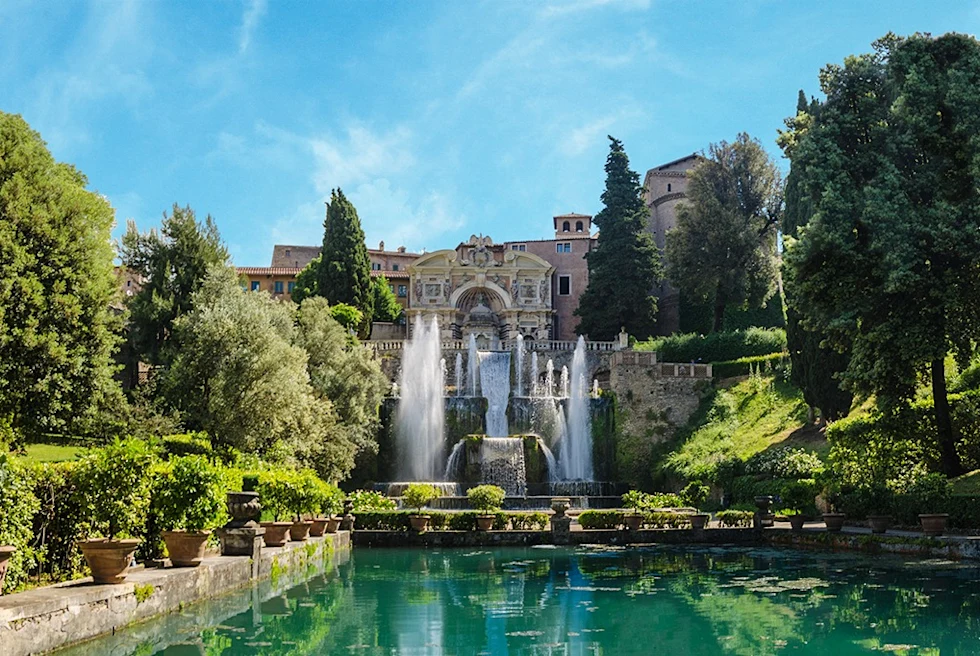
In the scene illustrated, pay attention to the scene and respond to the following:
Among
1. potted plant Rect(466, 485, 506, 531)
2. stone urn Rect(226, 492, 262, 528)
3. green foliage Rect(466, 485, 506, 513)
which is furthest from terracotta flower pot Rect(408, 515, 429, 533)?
stone urn Rect(226, 492, 262, 528)

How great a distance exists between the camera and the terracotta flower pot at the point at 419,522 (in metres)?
20.8

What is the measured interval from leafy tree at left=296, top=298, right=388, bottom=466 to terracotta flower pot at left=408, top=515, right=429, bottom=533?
9018 mm

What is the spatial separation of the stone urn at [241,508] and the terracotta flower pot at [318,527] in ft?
14.9

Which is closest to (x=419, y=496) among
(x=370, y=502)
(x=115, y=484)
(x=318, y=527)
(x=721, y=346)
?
(x=370, y=502)

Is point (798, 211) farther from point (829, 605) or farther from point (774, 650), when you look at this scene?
point (774, 650)

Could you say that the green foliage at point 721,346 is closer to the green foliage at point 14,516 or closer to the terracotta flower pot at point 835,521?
the terracotta flower pot at point 835,521

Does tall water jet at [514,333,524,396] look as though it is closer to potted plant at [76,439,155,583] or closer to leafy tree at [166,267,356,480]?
leafy tree at [166,267,356,480]

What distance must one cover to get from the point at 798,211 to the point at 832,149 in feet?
38.0

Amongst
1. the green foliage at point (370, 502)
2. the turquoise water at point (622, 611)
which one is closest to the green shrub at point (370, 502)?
the green foliage at point (370, 502)

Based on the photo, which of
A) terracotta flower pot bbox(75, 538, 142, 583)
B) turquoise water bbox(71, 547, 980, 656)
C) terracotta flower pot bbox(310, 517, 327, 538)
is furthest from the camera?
terracotta flower pot bbox(310, 517, 327, 538)

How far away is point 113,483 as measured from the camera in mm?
9969

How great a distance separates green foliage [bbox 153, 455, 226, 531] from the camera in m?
10.8

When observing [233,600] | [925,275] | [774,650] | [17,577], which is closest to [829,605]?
[774,650]

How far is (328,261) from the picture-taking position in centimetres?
4956
